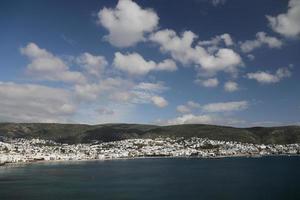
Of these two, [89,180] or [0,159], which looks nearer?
[89,180]

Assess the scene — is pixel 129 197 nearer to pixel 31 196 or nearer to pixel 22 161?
pixel 31 196

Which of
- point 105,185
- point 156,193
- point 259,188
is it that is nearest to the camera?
point 156,193

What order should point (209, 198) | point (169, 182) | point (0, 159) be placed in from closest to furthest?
point (209, 198)
point (169, 182)
point (0, 159)

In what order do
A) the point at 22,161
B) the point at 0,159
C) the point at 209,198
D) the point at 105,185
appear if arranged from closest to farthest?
the point at 209,198 → the point at 105,185 → the point at 0,159 → the point at 22,161

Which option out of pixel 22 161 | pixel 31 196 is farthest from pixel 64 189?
pixel 22 161

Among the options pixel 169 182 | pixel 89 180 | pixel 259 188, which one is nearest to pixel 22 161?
pixel 89 180

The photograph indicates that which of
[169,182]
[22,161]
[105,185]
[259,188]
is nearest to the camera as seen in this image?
[259,188]

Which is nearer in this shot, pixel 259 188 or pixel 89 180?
pixel 259 188

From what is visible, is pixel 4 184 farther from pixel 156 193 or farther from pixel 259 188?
pixel 259 188
